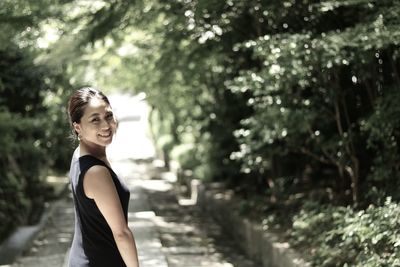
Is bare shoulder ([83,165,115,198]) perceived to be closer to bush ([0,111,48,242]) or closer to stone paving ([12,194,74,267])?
stone paving ([12,194,74,267])

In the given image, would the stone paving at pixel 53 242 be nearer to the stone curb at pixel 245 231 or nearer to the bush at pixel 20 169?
the bush at pixel 20 169

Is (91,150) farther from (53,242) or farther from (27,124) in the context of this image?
(27,124)

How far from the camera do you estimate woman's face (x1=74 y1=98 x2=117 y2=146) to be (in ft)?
9.24

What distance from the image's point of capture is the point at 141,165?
778 inches

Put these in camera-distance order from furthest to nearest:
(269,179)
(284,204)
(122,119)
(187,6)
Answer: (122,119) < (269,179) < (284,204) < (187,6)

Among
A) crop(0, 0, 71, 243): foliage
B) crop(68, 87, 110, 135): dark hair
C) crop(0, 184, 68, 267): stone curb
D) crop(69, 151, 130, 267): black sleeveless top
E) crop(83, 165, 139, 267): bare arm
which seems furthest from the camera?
crop(0, 0, 71, 243): foliage

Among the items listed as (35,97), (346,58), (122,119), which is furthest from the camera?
(122,119)

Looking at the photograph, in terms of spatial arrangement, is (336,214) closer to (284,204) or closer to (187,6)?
(284,204)

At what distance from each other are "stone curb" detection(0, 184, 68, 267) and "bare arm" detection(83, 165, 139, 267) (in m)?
5.17

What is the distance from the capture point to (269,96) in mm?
7062

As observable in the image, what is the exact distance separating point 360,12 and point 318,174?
4.00 metres

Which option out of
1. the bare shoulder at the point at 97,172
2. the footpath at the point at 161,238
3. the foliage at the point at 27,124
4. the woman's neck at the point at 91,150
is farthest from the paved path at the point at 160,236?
the bare shoulder at the point at 97,172

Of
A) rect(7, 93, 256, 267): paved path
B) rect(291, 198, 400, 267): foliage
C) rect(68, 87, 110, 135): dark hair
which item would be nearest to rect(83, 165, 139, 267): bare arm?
rect(68, 87, 110, 135): dark hair

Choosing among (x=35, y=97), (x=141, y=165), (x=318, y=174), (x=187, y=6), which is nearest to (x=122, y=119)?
(x=141, y=165)
